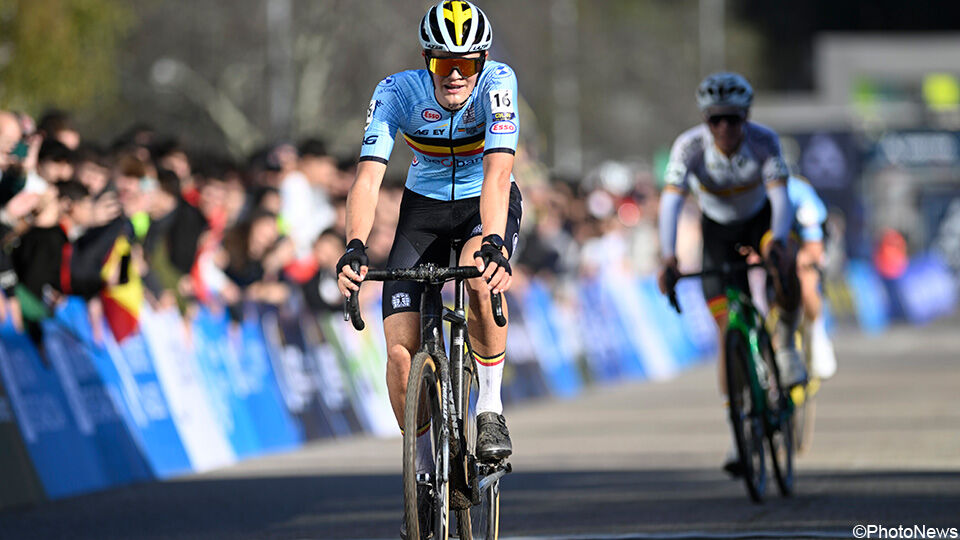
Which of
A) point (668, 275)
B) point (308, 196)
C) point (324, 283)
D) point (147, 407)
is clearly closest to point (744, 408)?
point (668, 275)

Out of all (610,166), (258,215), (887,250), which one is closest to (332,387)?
(258,215)

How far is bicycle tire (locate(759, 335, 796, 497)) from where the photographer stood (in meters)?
11.9

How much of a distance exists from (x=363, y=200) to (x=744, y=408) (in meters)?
3.77

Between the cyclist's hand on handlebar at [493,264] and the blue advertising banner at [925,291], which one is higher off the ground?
the cyclist's hand on handlebar at [493,264]

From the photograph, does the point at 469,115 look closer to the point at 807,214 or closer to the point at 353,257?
the point at 353,257

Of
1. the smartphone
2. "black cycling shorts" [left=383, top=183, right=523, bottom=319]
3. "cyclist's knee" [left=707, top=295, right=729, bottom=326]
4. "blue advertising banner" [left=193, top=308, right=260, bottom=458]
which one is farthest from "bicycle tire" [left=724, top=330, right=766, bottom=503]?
"blue advertising banner" [left=193, top=308, right=260, bottom=458]

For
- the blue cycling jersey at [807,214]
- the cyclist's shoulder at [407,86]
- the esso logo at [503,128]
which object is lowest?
the blue cycling jersey at [807,214]

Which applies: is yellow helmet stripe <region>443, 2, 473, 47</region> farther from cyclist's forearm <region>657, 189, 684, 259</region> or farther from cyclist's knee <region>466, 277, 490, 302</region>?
cyclist's forearm <region>657, 189, 684, 259</region>

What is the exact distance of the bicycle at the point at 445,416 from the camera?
8281 millimetres

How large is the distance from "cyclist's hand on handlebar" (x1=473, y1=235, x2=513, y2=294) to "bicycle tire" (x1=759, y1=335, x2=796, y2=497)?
372 centimetres

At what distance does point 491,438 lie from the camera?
8.88m

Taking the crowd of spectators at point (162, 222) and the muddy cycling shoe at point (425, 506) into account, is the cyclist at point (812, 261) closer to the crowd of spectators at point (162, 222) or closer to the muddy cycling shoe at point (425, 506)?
the crowd of spectators at point (162, 222)

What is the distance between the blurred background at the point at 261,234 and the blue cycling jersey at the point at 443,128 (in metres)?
4.09

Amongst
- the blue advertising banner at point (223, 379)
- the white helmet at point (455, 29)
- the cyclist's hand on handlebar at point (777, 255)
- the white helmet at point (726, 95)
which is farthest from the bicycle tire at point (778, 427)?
the blue advertising banner at point (223, 379)
